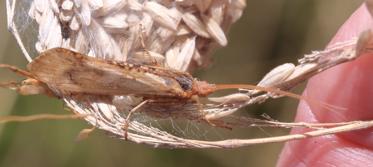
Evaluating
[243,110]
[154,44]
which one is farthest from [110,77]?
[243,110]

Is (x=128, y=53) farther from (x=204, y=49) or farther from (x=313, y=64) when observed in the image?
(x=313, y=64)

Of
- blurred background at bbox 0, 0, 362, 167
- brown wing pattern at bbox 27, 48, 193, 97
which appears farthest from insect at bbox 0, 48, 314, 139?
blurred background at bbox 0, 0, 362, 167

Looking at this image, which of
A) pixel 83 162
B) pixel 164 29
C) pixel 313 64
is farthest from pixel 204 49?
pixel 83 162

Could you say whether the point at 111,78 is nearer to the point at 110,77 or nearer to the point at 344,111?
the point at 110,77

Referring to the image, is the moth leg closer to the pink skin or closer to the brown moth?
the brown moth

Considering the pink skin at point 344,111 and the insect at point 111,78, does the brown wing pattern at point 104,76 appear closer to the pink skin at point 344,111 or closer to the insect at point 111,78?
the insect at point 111,78

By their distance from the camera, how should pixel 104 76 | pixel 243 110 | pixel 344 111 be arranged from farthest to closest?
pixel 243 110 < pixel 344 111 < pixel 104 76
